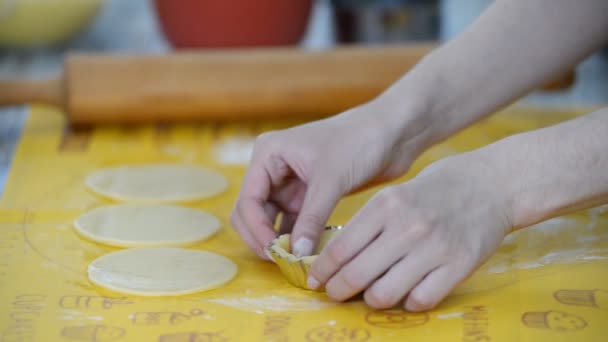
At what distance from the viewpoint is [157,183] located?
1.59 m

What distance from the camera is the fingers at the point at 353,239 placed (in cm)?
102

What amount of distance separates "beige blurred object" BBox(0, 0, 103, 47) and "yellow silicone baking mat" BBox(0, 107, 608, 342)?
0.83 meters

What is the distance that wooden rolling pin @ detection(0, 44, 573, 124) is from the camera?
186 cm

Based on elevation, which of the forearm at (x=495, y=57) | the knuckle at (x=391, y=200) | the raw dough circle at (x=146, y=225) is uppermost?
the forearm at (x=495, y=57)

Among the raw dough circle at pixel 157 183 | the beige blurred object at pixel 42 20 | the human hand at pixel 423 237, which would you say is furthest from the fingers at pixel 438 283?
the beige blurred object at pixel 42 20

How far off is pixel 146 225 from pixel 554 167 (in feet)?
2.04

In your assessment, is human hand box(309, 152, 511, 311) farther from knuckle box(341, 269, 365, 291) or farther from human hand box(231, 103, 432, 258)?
human hand box(231, 103, 432, 258)

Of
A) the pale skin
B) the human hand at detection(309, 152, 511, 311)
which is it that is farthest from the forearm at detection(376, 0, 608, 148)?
the human hand at detection(309, 152, 511, 311)

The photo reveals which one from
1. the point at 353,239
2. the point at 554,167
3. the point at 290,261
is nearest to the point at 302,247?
the point at 290,261

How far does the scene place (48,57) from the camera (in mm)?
2492

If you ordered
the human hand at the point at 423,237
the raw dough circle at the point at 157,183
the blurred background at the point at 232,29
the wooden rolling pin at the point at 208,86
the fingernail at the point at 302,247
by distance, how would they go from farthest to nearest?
the blurred background at the point at 232,29 < the wooden rolling pin at the point at 208,86 < the raw dough circle at the point at 157,183 < the fingernail at the point at 302,247 < the human hand at the point at 423,237

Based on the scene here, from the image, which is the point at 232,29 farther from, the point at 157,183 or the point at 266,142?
the point at 266,142

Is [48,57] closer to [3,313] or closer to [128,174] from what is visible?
[128,174]

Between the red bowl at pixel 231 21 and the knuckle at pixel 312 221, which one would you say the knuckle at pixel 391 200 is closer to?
the knuckle at pixel 312 221
